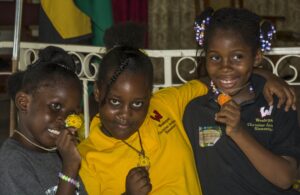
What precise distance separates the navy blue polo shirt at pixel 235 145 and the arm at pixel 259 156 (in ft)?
0.27

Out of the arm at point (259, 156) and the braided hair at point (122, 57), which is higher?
the braided hair at point (122, 57)

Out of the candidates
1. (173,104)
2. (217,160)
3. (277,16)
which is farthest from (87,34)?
(277,16)

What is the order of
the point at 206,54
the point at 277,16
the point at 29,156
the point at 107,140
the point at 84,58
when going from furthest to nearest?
1. the point at 277,16
2. the point at 84,58
3. the point at 206,54
4. the point at 107,140
5. the point at 29,156

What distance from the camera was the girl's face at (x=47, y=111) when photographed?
2238 mm

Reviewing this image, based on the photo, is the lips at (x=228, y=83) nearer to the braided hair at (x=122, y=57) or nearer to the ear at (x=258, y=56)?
the ear at (x=258, y=56)

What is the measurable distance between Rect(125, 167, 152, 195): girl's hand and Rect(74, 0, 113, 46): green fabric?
172 cm

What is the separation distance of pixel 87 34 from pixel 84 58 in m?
0.33

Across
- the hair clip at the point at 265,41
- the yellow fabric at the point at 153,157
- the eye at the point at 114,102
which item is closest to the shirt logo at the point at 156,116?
the yellow fabric at the point at 153,157

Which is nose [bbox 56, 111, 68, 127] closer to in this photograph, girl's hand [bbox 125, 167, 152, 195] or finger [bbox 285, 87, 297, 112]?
girl's hand [bbox 125, 167, 152, 195]

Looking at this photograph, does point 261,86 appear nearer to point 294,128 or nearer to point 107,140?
point 294,128

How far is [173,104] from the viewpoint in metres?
2.63

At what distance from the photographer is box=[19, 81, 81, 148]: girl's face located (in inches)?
88.1

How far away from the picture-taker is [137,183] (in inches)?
87.4

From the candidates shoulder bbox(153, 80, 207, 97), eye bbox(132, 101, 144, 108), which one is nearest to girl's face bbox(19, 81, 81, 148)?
eye bbox(132, 101, 144, 108)
